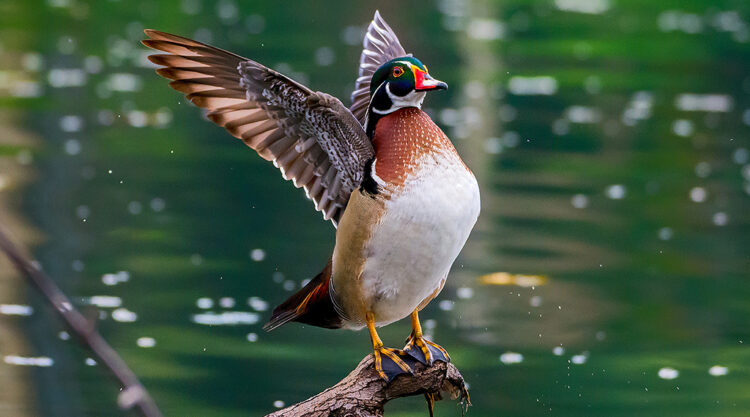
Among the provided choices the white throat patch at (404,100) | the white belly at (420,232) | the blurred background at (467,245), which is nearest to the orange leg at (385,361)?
the white belly at (420,232)

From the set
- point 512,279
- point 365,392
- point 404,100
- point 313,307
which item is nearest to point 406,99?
point 404,100

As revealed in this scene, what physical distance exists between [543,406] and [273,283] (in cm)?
246

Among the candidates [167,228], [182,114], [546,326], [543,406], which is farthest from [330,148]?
[182,114]

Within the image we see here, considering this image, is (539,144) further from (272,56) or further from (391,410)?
(391,410)

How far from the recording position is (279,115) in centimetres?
427

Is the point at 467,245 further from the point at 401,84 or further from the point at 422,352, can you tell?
the point at 401,84

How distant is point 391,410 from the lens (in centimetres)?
604

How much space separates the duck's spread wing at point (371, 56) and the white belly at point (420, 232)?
3.25 feet

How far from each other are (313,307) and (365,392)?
418 millimetres

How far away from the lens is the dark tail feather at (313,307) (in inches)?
177

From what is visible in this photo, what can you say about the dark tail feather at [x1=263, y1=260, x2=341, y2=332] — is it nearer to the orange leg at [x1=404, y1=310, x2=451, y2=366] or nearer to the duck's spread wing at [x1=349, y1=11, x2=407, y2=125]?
the orange leg at [x1=404, y1=310, x2=451, y2=366]

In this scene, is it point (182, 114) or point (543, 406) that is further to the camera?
point (182, 114)

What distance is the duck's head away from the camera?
14.0 feet

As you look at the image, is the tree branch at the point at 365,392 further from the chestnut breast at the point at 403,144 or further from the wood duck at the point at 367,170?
the chestnut breast at the point at 403,144
